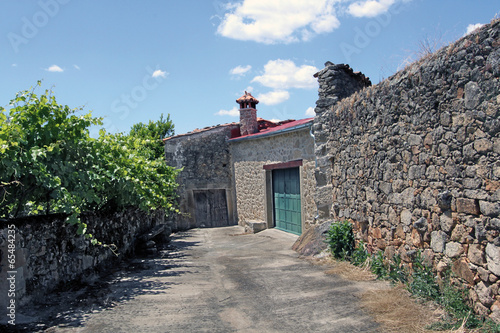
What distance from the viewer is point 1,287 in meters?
4.20

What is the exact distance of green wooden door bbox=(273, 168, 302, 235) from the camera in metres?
10.9

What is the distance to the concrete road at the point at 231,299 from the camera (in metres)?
4.08

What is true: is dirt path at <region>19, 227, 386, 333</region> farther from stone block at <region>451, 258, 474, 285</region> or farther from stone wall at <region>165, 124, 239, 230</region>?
stone wall at <region>165, 124, 239, 230</region>

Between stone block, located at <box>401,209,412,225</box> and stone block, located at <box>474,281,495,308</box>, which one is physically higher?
stone block, located at <box>401,209,412,225</box>

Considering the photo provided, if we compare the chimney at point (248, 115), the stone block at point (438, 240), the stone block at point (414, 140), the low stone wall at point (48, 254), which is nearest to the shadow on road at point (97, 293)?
the low stone wall at point (48, 254)

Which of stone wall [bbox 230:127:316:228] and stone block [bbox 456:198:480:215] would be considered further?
stone wall [bbox 230:127:316:228]

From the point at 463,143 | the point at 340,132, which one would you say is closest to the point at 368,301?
the point at 463,143

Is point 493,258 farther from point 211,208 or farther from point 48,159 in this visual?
point 211,208

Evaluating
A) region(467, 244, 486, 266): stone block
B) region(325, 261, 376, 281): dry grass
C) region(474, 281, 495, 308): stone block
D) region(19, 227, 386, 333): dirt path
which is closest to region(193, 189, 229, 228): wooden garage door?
region(19, 227, 386, 333): dirt path

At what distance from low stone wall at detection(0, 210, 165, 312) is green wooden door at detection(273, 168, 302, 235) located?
5.24m

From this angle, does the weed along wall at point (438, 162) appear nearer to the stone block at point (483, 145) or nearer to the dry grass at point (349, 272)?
the stone block at point (483, 145)

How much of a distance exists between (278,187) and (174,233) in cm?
459

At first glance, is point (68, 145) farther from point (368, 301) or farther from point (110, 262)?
point (368, 301)

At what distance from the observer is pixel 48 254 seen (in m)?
5.09
